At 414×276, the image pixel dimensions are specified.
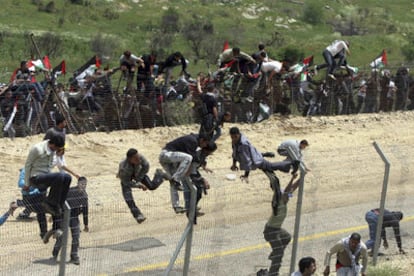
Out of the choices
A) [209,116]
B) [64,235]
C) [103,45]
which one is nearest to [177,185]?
[64,235]

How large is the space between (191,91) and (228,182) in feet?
33.5

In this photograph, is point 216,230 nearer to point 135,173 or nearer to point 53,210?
point 135,173

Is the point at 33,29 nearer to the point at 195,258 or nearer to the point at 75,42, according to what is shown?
the point at 75,42

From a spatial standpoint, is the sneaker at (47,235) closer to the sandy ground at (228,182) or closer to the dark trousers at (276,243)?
Answer: the sandy ground at (228,182)

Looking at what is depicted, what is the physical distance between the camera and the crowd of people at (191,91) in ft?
62.2

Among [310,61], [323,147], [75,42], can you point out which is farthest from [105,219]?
[75,42]

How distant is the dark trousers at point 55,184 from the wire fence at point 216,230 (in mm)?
394

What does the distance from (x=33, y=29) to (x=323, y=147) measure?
101ft

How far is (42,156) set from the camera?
11.1m

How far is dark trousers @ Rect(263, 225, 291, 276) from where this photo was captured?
36.5 ft

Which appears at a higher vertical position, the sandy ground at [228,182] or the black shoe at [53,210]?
the black shoe at [53,210]

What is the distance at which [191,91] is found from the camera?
69.8ft

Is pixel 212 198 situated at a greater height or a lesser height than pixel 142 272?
greater

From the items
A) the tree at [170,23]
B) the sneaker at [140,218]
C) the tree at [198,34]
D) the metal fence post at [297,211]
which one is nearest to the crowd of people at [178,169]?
the sneaker at [140,218]
